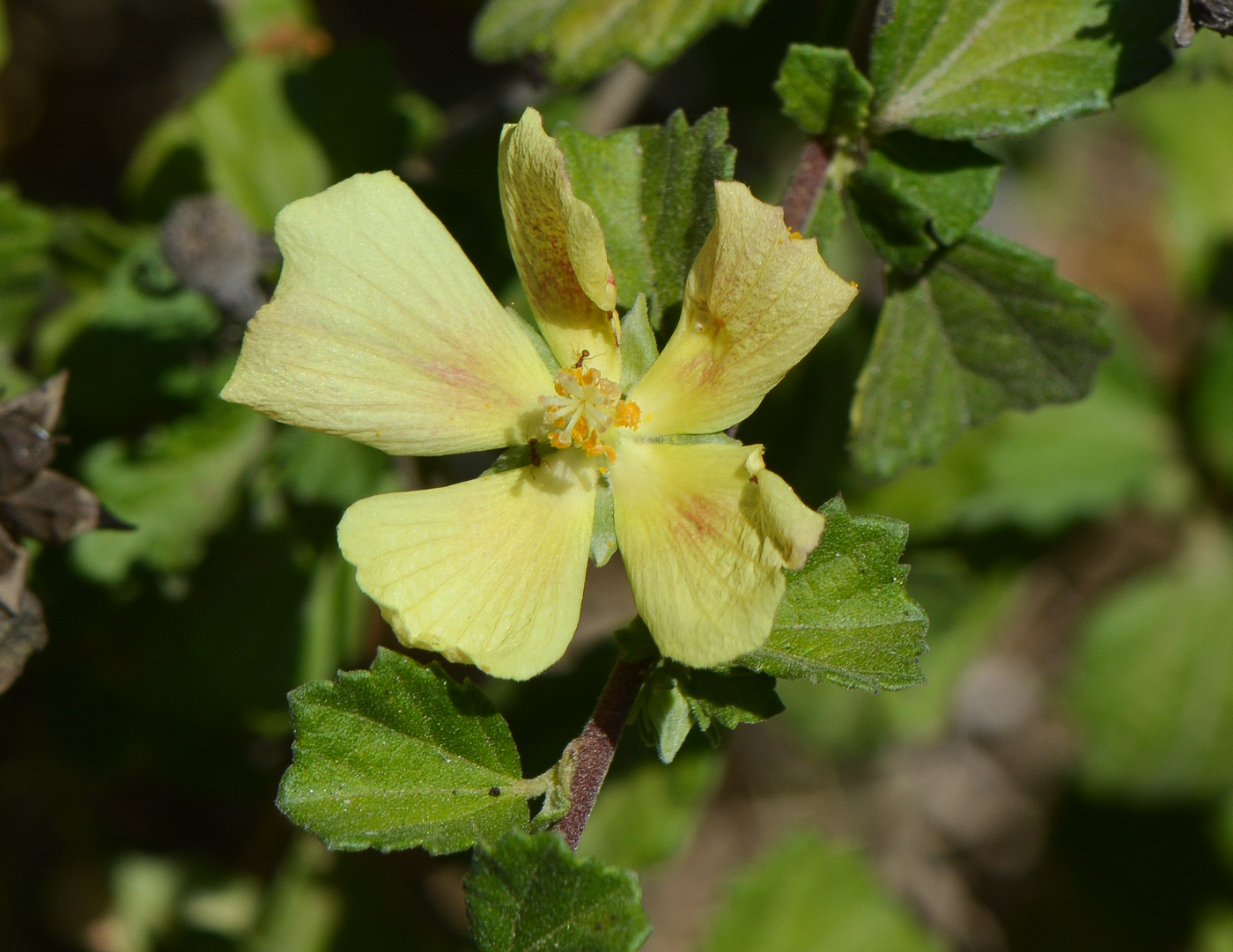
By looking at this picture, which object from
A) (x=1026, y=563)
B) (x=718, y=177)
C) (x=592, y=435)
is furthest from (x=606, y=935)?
(x=1026, y=563)

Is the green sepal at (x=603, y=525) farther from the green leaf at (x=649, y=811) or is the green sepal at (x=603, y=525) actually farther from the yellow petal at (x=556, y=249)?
the green leaf at (x=649, y=811)

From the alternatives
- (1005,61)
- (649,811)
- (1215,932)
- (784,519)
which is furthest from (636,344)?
(1215,932)

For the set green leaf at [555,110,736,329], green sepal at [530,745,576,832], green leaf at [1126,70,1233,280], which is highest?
green leaf at [555,110,736,329]

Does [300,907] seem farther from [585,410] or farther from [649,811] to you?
[585,410]

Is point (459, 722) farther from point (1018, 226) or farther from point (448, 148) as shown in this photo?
point (1018, 226)

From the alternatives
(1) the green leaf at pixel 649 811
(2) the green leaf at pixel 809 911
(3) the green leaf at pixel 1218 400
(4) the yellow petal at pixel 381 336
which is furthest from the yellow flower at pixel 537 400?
(3) the green leaf at pixel 1218 400

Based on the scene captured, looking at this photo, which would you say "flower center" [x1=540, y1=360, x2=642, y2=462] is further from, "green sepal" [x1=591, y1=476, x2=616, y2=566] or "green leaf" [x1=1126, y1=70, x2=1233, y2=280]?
"green leaf" [x1=1126, y1=70, x2=1233, y2=280]

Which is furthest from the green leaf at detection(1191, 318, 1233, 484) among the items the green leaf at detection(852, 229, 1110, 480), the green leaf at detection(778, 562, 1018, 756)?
the green leaf at detection(852, 229, 1110, 480)
